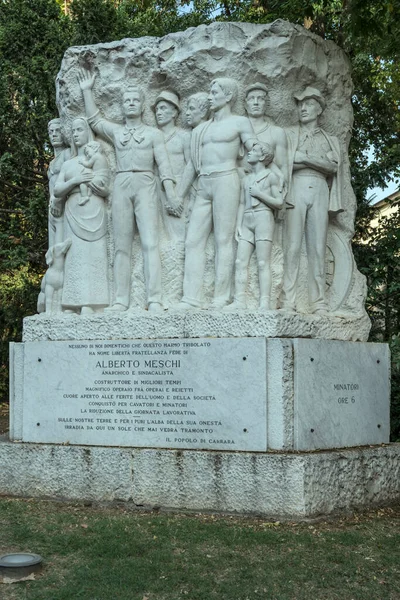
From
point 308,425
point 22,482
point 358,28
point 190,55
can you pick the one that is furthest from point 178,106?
point 22,482

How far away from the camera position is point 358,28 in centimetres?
862

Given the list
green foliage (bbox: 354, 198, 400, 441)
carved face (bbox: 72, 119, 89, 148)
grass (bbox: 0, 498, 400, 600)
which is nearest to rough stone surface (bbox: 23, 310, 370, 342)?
grass (bbox: 0, 498, 400, 600)

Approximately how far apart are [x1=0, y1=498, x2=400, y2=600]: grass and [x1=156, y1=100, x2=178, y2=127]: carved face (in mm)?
3646

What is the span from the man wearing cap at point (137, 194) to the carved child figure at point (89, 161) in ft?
0.68

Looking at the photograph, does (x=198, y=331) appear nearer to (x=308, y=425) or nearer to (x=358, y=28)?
(x=308, y=425)

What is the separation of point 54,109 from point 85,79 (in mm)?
6082

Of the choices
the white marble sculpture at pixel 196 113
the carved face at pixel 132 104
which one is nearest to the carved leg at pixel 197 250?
the white marble sculpture at pixel 196 113

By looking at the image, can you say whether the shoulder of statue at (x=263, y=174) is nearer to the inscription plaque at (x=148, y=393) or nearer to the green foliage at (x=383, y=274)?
the inscription plaque at (x=148, y=393)

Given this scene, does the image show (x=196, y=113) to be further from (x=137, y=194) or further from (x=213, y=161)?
(x=137, y=194)

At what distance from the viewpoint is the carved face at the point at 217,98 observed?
26.8 ft

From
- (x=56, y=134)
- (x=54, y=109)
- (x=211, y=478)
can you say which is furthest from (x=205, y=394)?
(x=54, y=109)

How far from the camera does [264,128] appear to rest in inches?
321

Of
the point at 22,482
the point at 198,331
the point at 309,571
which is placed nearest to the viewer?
the point at 309,571

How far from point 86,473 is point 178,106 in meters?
3.53
